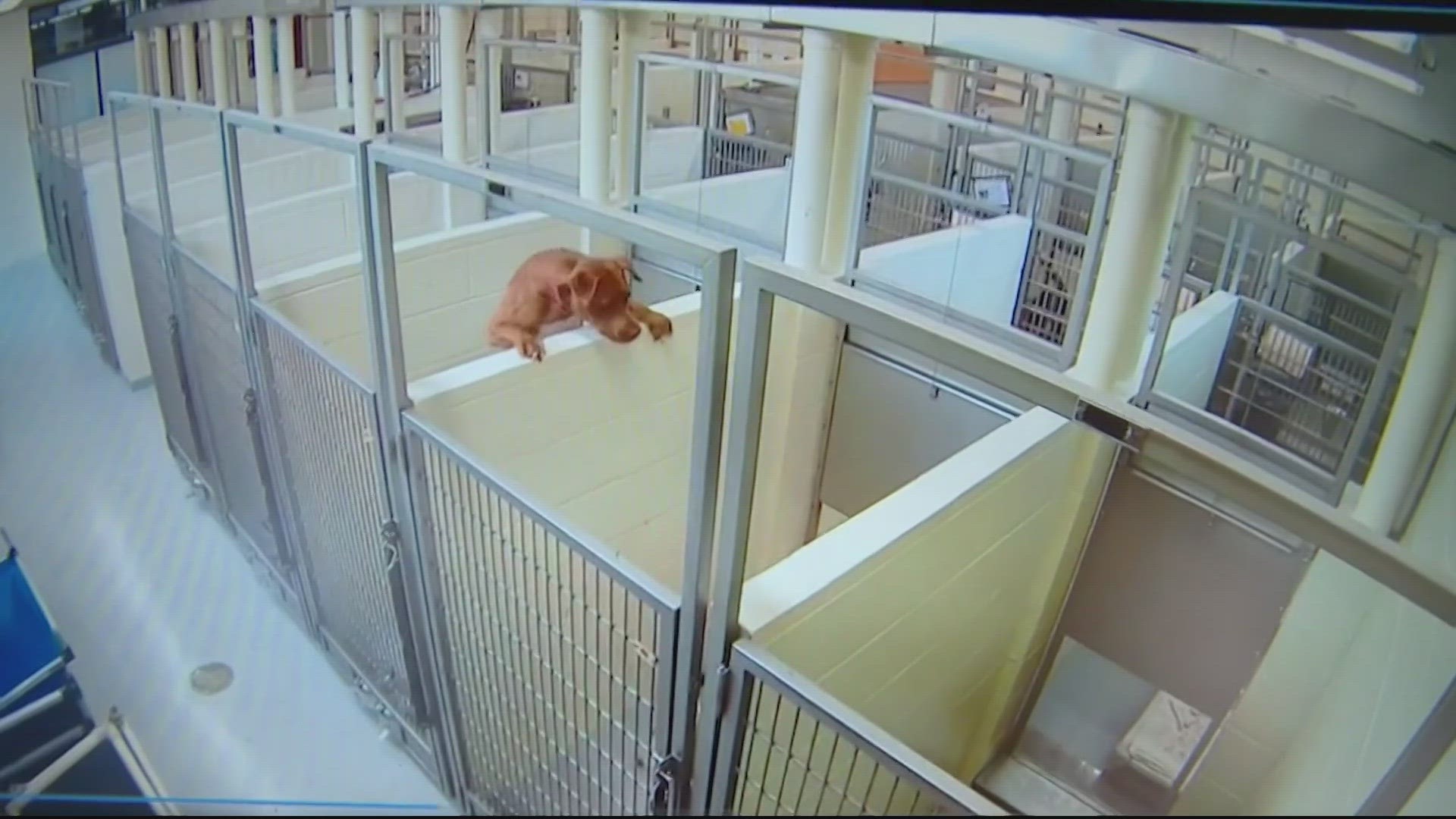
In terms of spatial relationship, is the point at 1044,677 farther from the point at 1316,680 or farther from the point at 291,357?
the point at 291,357

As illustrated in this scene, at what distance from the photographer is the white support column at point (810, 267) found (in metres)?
2.03

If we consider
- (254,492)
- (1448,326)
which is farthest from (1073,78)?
(254,492)

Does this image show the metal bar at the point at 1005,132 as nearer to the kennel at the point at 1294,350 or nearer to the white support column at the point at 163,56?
the kennel at the point at 1294,350

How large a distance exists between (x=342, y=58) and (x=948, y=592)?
3.28m

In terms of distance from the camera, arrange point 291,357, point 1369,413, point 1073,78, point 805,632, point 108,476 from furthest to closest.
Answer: point 108,476
point 291,357
point 1073,78
point 1369,413
point 805,632

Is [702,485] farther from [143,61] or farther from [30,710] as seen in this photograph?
[143,61]

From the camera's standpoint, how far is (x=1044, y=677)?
1.95 m

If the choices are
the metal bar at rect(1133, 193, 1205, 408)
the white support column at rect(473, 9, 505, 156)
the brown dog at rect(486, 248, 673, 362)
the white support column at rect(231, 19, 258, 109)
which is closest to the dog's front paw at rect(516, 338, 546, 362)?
the brown dog at rect(486, 248, 673, 362)

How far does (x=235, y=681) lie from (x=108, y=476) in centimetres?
107

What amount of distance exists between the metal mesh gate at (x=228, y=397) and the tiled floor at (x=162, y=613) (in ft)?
0.60

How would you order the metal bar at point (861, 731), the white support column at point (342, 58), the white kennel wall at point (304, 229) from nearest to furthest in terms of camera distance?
the metal bar at point (861, 731) < the white kennel wall at point (304, 229) < the white support column at point (342, 58)

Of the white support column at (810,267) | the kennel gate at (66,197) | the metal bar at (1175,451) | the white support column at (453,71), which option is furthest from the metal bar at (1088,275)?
the kennel gate at (66,197)

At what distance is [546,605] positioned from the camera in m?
1.32

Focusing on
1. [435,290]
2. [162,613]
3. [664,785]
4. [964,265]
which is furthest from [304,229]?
[664,785]
